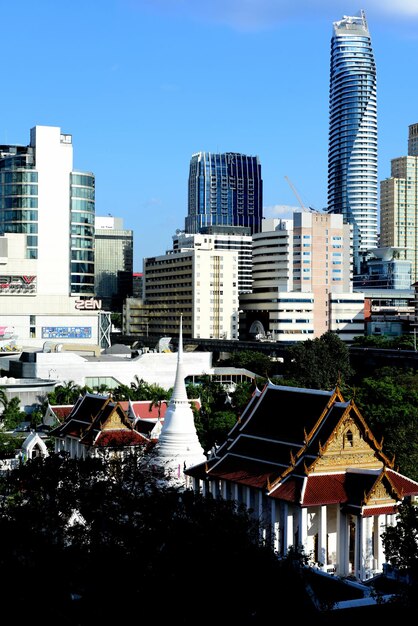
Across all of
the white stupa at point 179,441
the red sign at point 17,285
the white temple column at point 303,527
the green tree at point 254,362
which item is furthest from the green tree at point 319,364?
the white temple column at point 303,527

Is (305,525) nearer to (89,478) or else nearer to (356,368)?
(89,478)

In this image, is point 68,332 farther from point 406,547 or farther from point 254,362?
point 406,547

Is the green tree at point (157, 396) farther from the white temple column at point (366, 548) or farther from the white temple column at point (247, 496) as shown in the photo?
the white temple column at point (366, 548)

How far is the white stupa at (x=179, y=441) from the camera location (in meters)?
67.9

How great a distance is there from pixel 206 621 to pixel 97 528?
23.9 ft

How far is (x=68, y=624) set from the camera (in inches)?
1165

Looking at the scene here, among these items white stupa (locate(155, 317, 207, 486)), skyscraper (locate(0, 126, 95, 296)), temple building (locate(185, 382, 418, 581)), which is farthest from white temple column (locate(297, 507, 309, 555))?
skyscraper (locate(0, 126, 95, 296))

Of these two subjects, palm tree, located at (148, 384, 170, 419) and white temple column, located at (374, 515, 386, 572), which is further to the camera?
palm tree, located at (148, 384, 170, 419)

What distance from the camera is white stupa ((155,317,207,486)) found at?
67938 millimetres

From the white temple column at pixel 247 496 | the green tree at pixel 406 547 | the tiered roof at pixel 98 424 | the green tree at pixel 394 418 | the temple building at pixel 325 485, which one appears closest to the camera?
the green tree at pixel 406 547

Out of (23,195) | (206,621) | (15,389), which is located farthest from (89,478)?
(23,195)

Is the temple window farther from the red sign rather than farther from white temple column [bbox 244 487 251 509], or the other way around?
the red sign

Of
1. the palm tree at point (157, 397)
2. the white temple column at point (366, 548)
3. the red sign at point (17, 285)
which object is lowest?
the white temple column at point (366, 548)

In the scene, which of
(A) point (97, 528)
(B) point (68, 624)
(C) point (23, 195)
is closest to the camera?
(B) point (68, 624)
